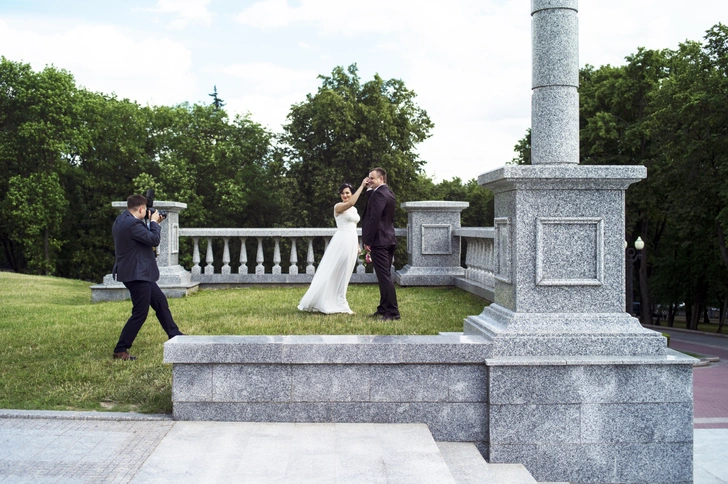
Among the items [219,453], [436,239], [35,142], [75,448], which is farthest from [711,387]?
[35,142]

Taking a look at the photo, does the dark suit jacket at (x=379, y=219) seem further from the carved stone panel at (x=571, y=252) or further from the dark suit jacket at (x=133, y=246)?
the carved stone panel at (x=571, y=252)

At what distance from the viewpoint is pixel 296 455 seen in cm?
487

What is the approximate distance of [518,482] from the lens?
5.08 metres

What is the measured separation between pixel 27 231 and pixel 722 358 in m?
32.8

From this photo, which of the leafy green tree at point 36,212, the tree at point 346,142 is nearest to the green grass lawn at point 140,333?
the tree at point 346,142

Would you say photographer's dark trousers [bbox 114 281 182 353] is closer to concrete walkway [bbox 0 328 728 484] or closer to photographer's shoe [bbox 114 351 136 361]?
photographer's shoe [bbox 114 351 136 361]

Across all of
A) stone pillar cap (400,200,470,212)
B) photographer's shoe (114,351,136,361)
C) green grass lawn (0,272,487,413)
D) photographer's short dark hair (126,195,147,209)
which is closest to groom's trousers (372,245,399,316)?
green grass lawn (0,272,487,413)

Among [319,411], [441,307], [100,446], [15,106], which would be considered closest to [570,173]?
[319,411]

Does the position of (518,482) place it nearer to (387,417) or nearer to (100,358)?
(387,417)

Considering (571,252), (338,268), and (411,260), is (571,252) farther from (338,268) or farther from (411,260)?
(411,260)

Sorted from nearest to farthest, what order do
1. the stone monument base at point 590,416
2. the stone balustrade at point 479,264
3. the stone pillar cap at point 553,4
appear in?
1. the stone monument base at point 590,416
2. the stone pillar cap at point 553,4
3. the stone balustrade at point 479,264

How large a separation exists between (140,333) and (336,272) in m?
2.66

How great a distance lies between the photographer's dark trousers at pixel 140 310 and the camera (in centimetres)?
743

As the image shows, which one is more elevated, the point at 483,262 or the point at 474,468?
the point at 483,262
